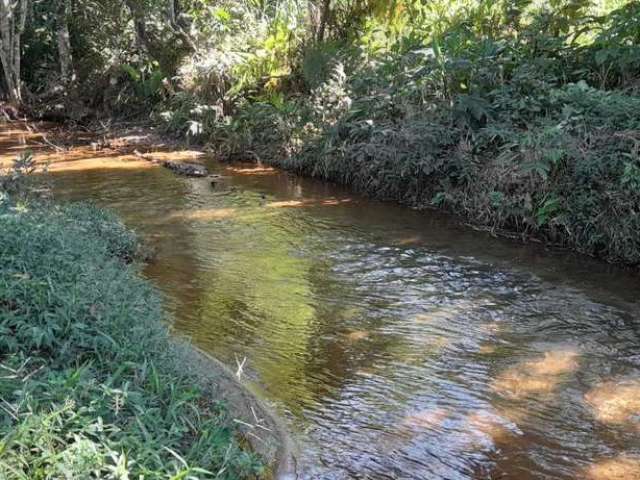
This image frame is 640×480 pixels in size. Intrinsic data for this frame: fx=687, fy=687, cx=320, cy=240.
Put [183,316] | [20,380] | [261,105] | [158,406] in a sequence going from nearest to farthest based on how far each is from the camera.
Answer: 1. [20,380]
2. [158,406]
3. [183,316]
4. [261,105]

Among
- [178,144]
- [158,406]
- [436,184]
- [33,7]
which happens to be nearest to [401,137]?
[436,184]

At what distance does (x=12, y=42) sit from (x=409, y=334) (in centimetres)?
1472

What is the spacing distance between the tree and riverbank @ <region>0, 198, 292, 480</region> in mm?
13079

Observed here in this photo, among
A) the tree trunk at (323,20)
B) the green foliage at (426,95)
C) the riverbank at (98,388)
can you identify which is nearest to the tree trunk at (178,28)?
the green foliage at (426,95)

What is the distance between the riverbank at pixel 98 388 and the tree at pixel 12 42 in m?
13.1

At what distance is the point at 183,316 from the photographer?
5.84 meters

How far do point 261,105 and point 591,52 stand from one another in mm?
5945

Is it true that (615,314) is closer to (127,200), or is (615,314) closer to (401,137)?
(401,137)

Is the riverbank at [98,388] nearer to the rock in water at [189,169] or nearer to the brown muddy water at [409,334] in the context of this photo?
the brown muddy water at [409,334]

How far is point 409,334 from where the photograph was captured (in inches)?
224

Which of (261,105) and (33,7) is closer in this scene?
(261,105)

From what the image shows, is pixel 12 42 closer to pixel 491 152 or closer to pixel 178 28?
pixel 178 28

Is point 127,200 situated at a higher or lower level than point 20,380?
lower

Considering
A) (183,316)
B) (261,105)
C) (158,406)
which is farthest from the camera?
(261,105)
